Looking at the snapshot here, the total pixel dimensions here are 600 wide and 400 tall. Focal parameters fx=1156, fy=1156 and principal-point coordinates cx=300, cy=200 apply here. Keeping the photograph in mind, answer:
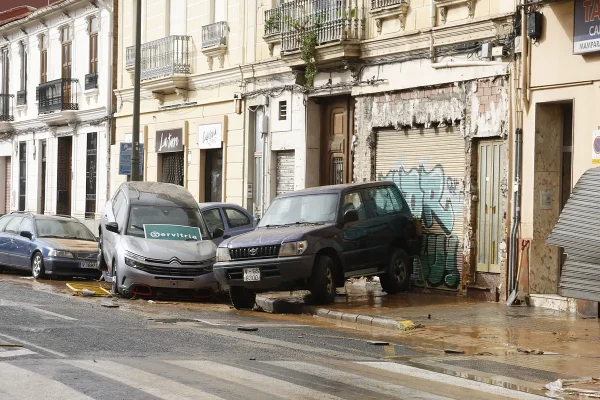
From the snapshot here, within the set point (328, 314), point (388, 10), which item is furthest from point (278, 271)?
point (388, 10)

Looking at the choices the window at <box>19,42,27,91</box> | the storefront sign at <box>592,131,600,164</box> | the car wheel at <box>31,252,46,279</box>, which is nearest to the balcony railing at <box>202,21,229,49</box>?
the car wheel at <box>31,252,46,279</box>

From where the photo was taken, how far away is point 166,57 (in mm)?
31078

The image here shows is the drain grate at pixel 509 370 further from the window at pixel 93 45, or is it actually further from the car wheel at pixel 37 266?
the window at pixel 93 45

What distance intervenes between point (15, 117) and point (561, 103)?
30.1 meters

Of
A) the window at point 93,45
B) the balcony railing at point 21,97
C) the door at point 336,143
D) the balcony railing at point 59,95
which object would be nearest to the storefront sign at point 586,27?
the door at point 336,143

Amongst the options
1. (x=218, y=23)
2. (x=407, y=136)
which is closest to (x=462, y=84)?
(x=407, y=136)

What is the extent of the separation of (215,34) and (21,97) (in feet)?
55.0

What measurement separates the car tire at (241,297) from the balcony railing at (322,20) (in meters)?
6.56

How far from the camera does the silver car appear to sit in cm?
1922

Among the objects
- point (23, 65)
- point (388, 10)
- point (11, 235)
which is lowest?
point (11, 235)

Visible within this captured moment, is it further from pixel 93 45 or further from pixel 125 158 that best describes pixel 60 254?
pixel 93 45

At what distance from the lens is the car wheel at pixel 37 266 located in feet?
79.9

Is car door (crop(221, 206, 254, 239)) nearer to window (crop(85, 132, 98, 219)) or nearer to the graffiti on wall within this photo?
the graffiti on wall

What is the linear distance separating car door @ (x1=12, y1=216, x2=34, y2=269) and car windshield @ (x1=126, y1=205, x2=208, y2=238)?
515 centimetres
